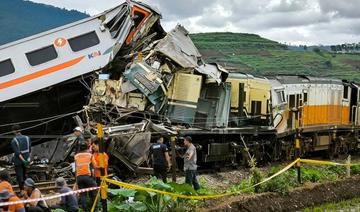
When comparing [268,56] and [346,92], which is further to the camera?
[268,56]

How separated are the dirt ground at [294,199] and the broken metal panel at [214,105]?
607 centimetres

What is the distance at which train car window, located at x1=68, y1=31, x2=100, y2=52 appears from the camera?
17.7m

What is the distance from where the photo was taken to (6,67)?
55.6 ft

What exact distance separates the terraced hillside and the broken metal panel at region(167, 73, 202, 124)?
71.0 meters

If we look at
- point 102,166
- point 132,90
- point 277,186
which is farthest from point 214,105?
point 102,166

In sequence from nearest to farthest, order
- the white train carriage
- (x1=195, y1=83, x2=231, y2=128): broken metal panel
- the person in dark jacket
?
the person in dark jacket
the white train carriage
(x1=195, y1=83, x2=231, y2=128): broken metal panel

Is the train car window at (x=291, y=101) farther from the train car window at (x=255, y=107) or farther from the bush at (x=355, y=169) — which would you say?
the bush at (x=355, y=169)

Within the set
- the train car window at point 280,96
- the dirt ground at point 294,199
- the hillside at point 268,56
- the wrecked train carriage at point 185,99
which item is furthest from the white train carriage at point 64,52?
the hillside at point 268,56

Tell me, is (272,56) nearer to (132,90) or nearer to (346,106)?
(346,106)

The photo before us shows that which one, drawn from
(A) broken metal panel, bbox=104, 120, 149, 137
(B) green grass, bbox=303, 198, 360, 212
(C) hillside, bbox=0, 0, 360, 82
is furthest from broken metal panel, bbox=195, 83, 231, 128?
(C) hillside, bbox=0, 0, 360, 82

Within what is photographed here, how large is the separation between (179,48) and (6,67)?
5.66m

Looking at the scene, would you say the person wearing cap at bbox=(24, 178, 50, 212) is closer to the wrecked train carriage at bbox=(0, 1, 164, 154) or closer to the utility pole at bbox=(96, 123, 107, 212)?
the utility pole at bbox=(96, 123, 107, 212)

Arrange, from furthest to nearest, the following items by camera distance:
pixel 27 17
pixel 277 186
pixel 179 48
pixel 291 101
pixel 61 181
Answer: pixel 27 17 < pixel 291 101 < pixel 179 48 < pixel 277 186 < pixel 61 181

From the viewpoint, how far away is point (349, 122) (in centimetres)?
2878
